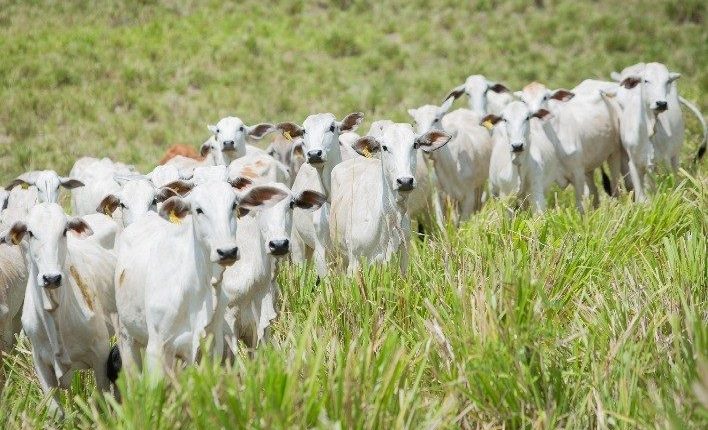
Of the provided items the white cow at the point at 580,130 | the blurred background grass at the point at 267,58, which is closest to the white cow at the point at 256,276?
the white cow at the point at 580,130

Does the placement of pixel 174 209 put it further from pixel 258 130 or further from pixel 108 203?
pixel 258 130

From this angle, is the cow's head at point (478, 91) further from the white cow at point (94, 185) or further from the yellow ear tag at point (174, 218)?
the yellow ear tag at point (174, 218)

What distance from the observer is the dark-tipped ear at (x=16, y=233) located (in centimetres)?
625

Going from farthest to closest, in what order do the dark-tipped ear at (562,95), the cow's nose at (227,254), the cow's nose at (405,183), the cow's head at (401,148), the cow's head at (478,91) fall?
the cow's head at (478,91)
the dark-tipped ear at (562,95)
the cow's head at (401,148)
the cow's nose at (405,183)
the cow's nose at (227,254)

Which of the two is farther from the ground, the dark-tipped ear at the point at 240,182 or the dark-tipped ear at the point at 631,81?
the dark-tipped ear at the point at 240,182

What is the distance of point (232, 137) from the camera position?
34.8 ft

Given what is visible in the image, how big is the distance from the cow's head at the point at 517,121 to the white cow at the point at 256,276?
396 centimetres

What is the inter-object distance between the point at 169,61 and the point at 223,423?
17.1 meters

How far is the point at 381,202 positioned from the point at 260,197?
1.99 m

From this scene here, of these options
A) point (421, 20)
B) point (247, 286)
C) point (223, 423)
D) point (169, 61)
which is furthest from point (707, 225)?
point (421, 20)

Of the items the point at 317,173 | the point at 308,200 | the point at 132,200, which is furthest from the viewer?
the point at 317,173

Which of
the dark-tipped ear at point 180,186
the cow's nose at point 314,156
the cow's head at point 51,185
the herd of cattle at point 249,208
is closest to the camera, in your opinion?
the herd of cattle at point 249,208

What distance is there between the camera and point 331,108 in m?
18.9

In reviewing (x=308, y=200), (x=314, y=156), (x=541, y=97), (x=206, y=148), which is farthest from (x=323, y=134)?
(x=541, y=97)
